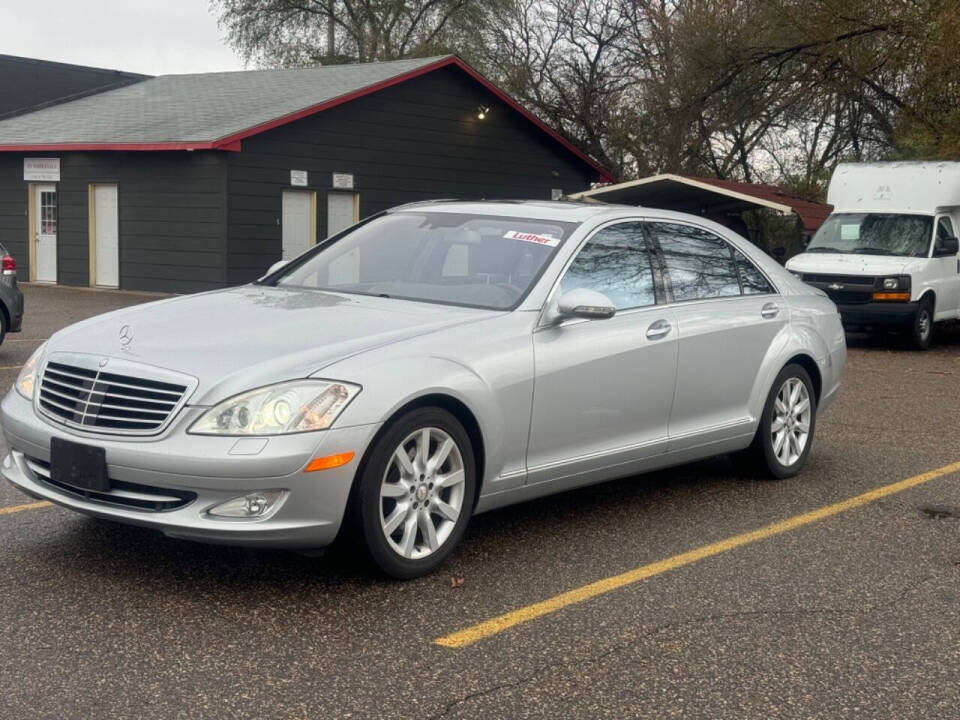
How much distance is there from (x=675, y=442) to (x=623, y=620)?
1883 millimetres

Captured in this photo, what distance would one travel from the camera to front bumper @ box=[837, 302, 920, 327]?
16.8 metres

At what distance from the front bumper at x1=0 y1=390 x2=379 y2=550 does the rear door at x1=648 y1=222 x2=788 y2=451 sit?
2.31m

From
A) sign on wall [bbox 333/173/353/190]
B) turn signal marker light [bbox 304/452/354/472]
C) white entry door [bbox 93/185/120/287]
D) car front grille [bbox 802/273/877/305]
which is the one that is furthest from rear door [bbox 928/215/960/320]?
white entry door [bbox 93/185/120/287]

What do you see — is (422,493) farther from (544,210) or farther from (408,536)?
(544,210)

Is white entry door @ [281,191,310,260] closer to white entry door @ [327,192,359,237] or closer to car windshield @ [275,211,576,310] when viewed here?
white entry door @ [327,192,359,237]

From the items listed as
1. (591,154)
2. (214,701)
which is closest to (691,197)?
(591,154)

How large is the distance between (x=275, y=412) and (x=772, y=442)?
141 inches

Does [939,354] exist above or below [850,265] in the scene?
below

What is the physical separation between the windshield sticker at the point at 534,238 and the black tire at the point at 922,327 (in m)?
11.9

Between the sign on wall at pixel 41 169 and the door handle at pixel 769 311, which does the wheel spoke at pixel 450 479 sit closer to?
the door handle at pixel 769 311

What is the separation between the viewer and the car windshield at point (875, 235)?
57.6 feet

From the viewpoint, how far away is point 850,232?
1819 centimetres

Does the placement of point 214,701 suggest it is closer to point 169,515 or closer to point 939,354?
point 169,515

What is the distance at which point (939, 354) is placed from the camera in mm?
16797
